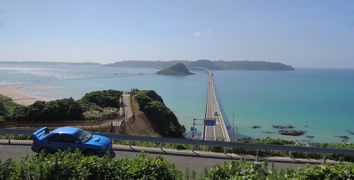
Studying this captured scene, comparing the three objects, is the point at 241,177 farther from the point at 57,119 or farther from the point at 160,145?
the point at 57,119

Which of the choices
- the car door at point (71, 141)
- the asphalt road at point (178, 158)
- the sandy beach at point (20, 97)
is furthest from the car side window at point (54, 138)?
the sandy beach at point (20, 97)

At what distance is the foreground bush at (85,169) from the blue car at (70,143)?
5.83m

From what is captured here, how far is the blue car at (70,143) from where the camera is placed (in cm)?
1442

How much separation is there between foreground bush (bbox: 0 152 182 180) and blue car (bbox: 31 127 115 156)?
5827 millimetres

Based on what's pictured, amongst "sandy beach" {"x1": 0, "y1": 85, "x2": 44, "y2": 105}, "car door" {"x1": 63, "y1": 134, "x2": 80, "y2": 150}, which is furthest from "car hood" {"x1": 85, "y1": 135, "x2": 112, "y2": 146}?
"sandy beach" {"x1": 0, "y1": 85, "x2": 44, "y2": 105}

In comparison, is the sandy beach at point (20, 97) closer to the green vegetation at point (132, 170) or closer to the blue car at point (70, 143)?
the blue car at point (70, 143)

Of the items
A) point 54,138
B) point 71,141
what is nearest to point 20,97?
point 54,138

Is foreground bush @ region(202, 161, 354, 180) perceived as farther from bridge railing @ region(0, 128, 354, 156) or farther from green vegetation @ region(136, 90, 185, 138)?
green vegetation @ region(136, 90, 185, 138)

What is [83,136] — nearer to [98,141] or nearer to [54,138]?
[98,141]

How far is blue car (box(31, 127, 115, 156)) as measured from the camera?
1442cm

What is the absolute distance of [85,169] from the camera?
8.10 m

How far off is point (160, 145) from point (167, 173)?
10.2m

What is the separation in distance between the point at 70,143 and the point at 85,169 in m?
6.79

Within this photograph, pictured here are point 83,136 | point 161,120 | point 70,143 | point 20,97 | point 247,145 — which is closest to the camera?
point 70,143
